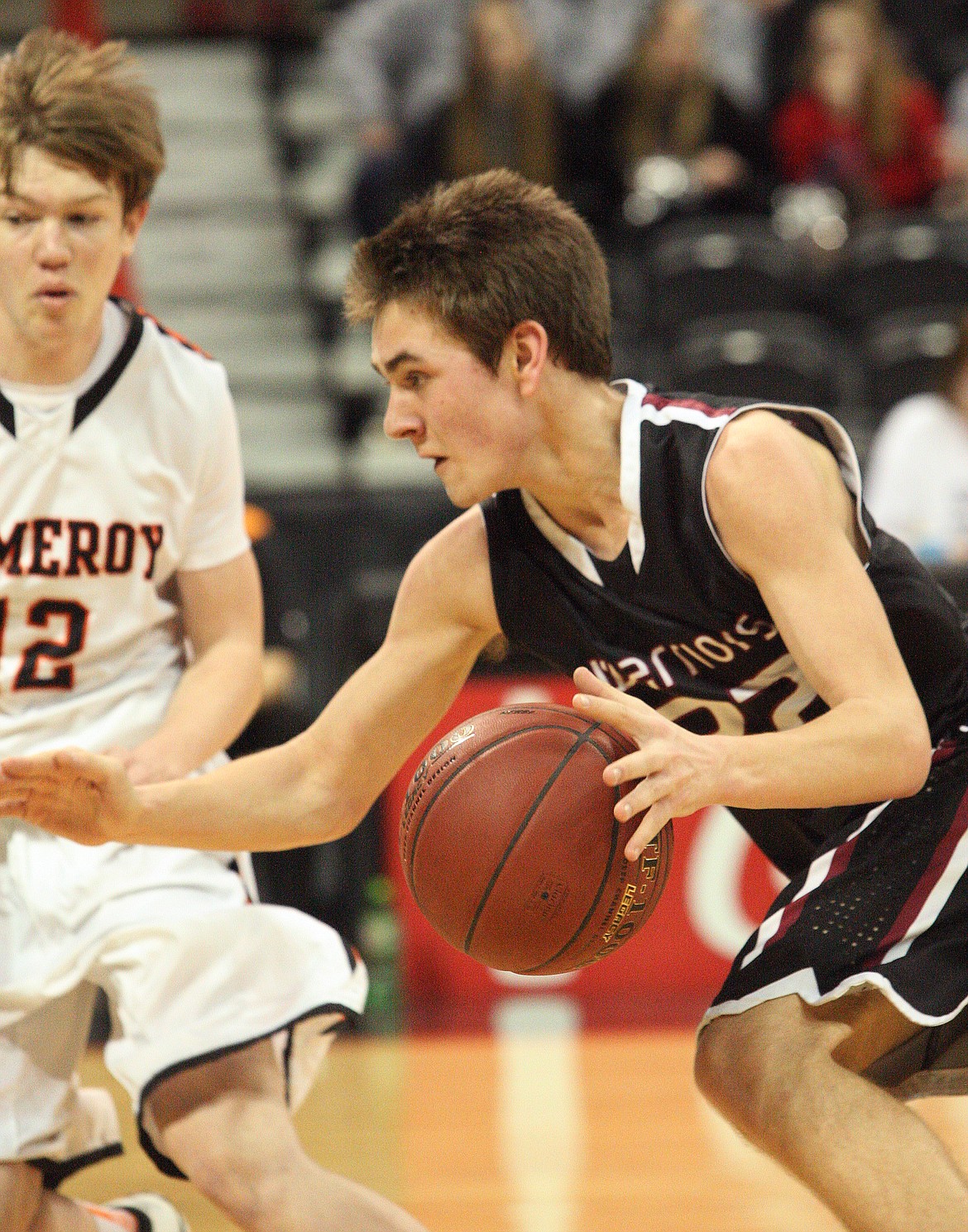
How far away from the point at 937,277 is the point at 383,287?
19.0 feet

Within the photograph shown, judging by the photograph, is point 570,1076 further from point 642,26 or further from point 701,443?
point 642,26

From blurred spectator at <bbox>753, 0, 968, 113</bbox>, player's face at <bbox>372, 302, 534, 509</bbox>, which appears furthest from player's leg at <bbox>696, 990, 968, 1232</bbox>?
blurred spectator at <bbox>753, 0, 968, 113</bbox>

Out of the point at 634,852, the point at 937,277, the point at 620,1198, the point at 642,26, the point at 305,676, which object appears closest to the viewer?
the point at 634,852

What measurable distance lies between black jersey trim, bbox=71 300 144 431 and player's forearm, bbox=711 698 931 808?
4.61ft

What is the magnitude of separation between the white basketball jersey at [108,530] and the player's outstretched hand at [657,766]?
3.73ft

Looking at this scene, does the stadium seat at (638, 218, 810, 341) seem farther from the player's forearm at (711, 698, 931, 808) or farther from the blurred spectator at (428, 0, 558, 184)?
the player's forearm at (711, 698, 931, 808)

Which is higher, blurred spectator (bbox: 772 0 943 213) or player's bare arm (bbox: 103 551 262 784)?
blurred spectator (bbox: 772 0 943 213)

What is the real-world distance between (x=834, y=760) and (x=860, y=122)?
680 centimetres

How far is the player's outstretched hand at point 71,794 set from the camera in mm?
2559

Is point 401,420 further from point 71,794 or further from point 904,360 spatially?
point 904,360

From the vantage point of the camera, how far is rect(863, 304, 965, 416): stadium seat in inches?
294

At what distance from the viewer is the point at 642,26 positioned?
28.9 feet

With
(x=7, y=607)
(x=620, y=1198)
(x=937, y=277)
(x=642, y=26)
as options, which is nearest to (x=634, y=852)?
(x=7, y=607)

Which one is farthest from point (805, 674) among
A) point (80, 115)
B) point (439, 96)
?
point (439, 96)
